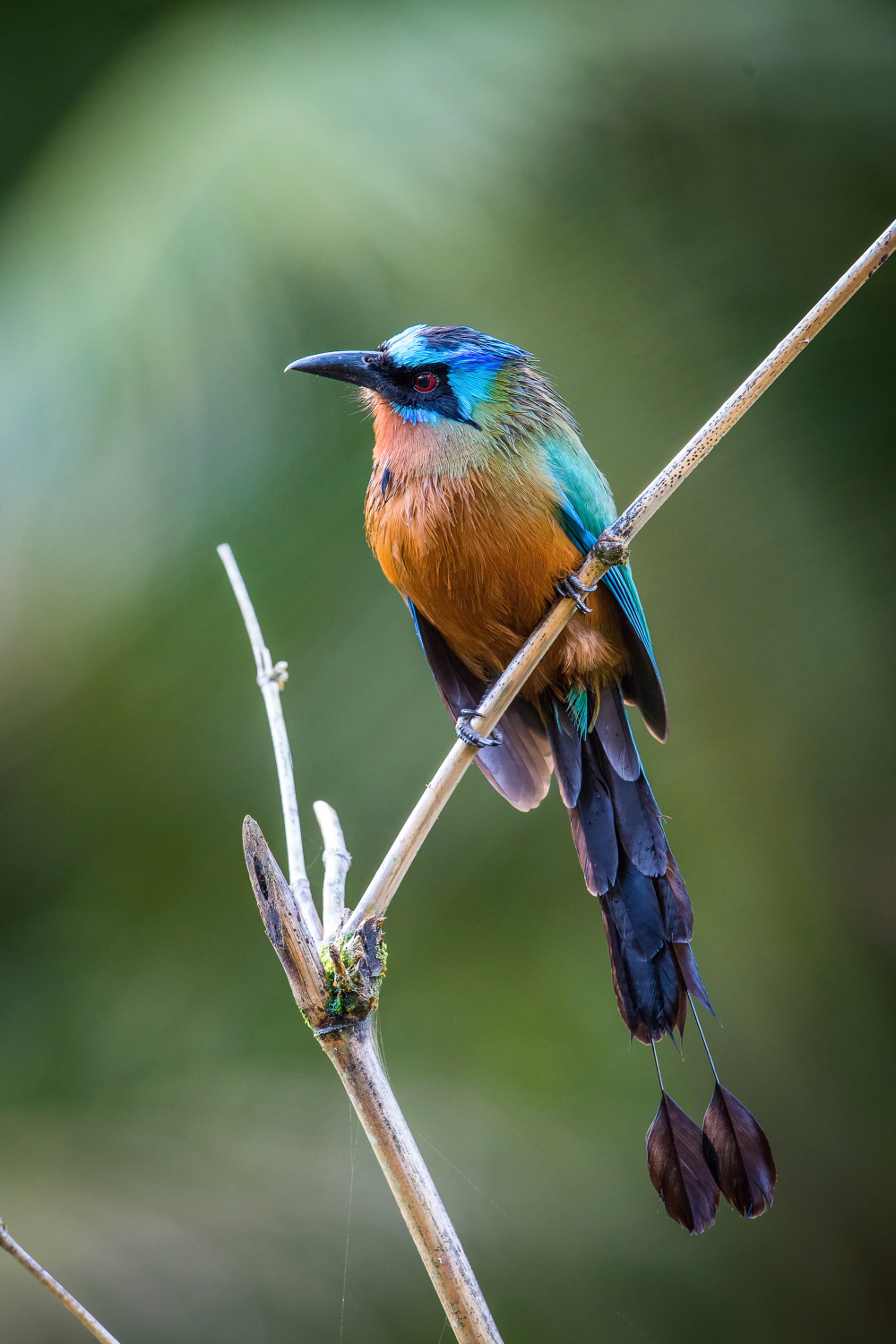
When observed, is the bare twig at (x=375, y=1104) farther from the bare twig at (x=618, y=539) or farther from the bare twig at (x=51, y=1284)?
the bare twig at (x=51, y=1284)

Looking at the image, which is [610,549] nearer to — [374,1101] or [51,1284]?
[374,1101]

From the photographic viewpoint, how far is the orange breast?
57.6 inches

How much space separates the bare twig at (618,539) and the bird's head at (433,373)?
44 centimetres

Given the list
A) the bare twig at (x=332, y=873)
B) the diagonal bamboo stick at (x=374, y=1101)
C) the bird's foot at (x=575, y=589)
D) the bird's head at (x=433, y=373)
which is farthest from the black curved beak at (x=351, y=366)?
the diagonal bamboo stick at (x=374, y=1101)

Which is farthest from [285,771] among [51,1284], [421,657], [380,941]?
[421,657]

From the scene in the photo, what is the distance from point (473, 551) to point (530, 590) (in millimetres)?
117

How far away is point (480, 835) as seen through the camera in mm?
2238

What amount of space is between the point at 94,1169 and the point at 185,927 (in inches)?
21.3

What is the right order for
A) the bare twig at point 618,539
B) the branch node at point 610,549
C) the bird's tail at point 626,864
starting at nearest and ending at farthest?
the bare twig at point 618,539
the branch node at point 610,549
the bird's tail at point 626,864

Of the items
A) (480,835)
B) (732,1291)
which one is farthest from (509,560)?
(732,1291)

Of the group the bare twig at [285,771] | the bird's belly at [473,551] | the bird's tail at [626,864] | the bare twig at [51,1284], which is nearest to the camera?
the bare twig at [51,1284]

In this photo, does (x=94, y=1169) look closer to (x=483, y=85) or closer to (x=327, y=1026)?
(x=327, y=1026)

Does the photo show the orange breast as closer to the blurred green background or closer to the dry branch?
the dry branch

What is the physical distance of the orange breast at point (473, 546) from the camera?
57.6 inches
